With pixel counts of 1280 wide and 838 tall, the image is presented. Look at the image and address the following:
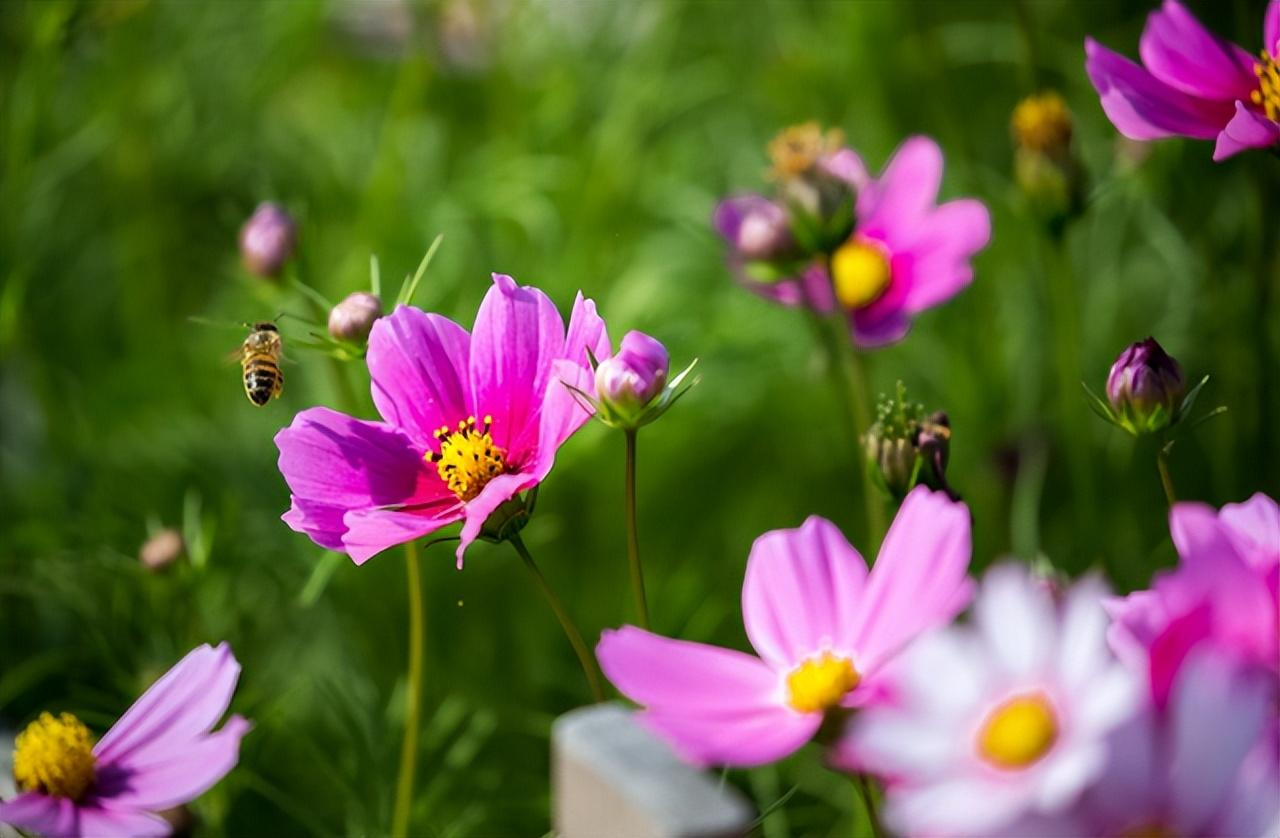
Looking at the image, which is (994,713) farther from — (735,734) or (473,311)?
(473,311)

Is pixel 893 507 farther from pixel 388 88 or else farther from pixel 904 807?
pixel 388 88

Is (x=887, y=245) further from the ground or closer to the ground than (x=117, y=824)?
further from the ground

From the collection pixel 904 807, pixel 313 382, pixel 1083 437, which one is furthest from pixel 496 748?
pixel 904 807

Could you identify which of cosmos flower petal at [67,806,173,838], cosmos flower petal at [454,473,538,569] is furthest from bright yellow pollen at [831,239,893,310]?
cosmos flower petal at [67,806,173,838]

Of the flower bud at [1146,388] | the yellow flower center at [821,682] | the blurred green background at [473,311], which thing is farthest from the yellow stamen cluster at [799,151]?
the yellow flower center at [821,682]

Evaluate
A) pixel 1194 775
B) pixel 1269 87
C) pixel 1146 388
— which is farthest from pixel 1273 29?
pixel 1194 775

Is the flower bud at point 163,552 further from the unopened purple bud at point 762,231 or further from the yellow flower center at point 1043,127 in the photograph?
the yellow flower center at point 1043,127
